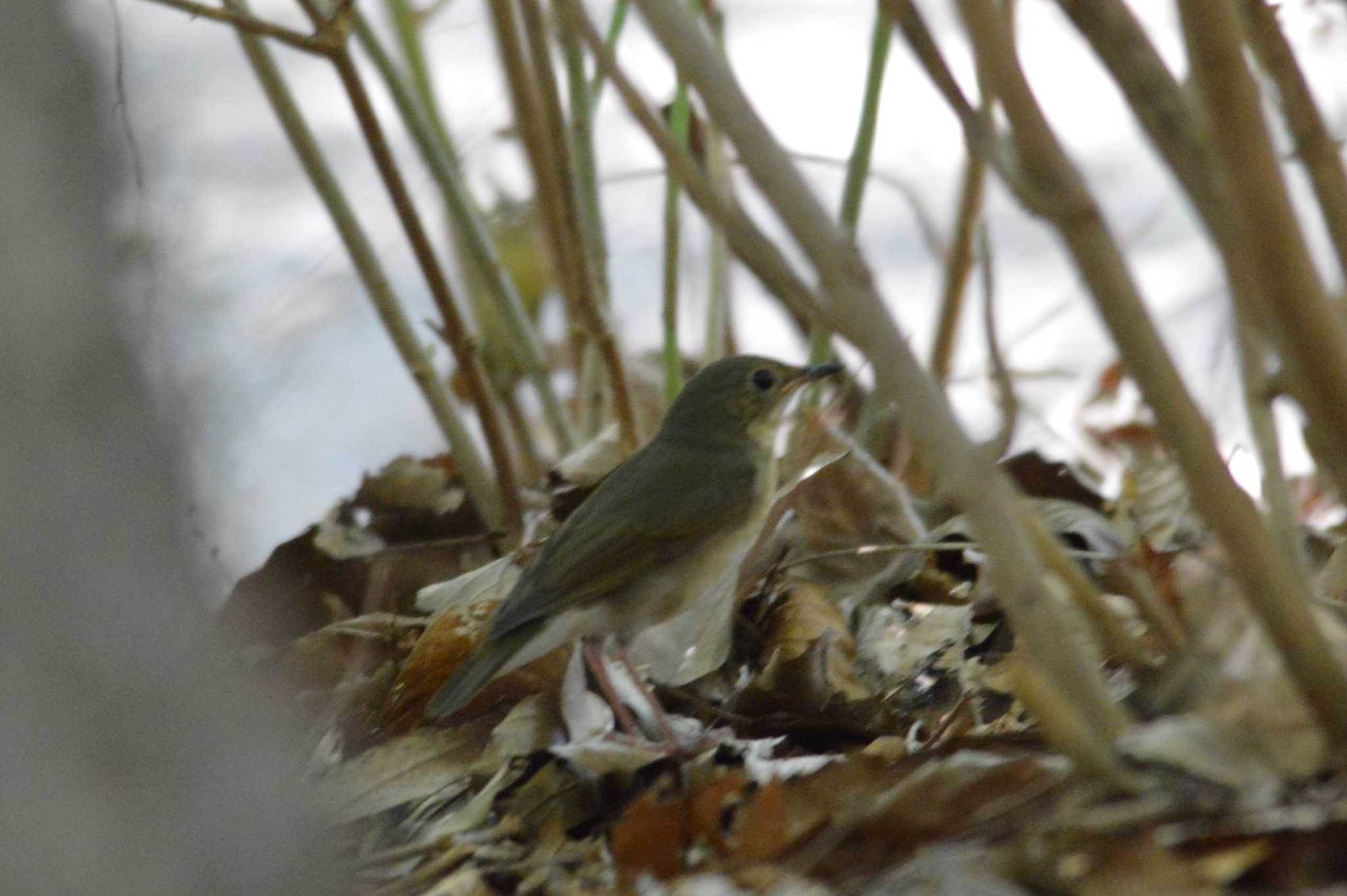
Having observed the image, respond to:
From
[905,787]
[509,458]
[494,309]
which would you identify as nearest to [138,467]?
[905,787]

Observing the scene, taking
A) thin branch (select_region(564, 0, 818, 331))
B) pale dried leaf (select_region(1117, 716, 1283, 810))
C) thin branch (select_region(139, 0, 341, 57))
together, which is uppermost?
thin branch (select_region(139, 0, 341, 57))

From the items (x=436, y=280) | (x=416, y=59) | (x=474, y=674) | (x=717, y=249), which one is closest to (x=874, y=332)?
(x=474, y=674)

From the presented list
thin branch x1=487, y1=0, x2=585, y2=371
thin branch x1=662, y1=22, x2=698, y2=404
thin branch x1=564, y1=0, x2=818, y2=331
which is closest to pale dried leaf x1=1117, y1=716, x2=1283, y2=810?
thin branch x1=564, y1=0, x2=818, y2=331

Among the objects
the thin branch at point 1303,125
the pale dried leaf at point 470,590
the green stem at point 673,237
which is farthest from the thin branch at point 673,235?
the thin branch at point 1303,125

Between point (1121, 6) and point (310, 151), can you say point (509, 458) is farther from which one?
point (1121, 6)

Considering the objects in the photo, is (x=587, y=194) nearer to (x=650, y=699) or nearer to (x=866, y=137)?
(x=866, y=137)

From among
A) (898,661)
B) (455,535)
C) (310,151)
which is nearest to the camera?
(898,661)

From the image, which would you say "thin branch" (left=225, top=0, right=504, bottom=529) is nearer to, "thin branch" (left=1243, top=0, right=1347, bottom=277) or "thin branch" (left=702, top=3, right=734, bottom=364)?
"thin branch" (left=702, top=3, right=734, bottom=364)
